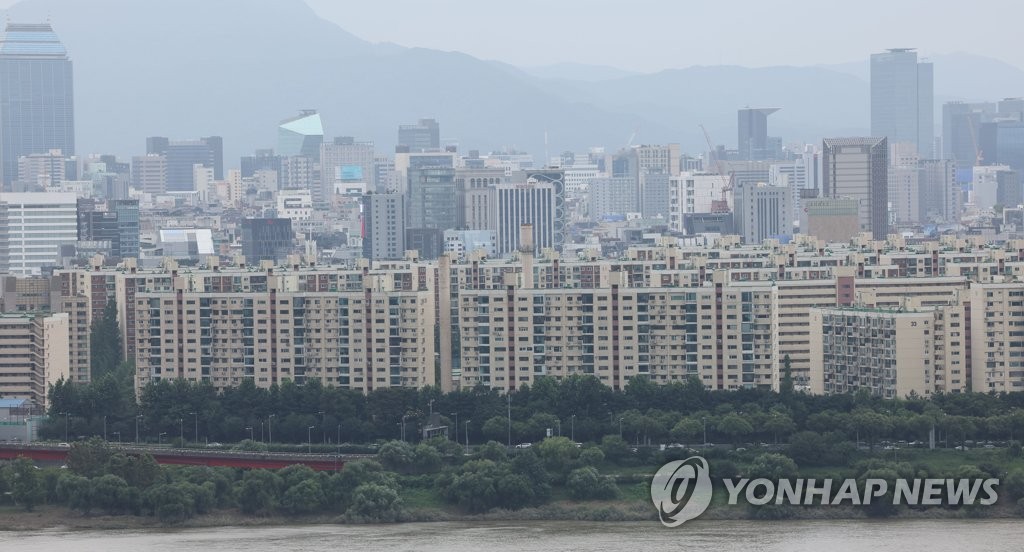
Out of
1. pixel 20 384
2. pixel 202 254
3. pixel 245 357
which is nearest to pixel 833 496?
pixel 245 357

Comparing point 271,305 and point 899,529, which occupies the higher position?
point 271,305

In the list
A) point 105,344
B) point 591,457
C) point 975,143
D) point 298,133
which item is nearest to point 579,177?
point 975,143

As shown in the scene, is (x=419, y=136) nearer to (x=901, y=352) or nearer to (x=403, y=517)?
(x=901, y=352)

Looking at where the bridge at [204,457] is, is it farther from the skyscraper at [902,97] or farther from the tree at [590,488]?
the skyscraper at [902,97]

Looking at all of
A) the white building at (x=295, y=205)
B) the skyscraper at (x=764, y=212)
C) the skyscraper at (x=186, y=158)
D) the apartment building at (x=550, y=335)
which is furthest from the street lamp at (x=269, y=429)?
the skyscraper at (x=186, y=158)

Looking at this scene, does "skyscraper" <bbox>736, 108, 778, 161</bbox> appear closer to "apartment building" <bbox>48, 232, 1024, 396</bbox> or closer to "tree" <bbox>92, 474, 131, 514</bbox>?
"apartment building" <bbox>48, 232, 1024, 396</bbox>

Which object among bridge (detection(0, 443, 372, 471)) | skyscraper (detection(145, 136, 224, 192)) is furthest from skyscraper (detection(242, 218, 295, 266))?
skyscraper (detection(145, 136, 224, 192))

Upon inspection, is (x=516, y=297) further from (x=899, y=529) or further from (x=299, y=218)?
(x=299, y=218)
